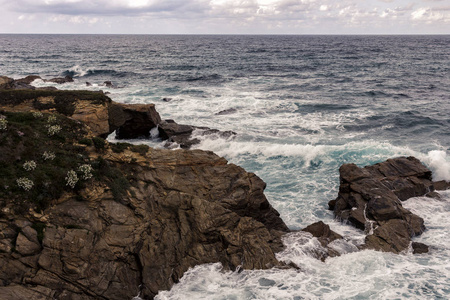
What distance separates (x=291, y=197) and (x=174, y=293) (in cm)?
1200

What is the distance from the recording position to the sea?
1488cm

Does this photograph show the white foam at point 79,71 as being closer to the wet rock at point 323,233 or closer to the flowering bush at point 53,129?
the flowering bush at point 53,129

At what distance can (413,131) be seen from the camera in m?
37.4

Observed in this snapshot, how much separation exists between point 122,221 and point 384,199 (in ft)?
51.7

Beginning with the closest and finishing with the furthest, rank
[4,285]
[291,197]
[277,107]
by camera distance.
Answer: [4,285], [291,197], [277,107]

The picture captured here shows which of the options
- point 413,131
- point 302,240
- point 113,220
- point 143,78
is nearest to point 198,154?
point 113,220

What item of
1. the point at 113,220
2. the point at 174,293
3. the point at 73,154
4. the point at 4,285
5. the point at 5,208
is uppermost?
the point at 73,154

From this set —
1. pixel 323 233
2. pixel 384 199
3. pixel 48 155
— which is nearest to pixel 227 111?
pixel 384 199

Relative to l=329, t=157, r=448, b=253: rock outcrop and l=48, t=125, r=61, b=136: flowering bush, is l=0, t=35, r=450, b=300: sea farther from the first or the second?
l=48, t=125, r=61, b=136: flowering bush

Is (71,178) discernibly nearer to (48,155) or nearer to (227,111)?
(48,155)

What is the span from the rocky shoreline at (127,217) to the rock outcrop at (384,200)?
7 centimetres

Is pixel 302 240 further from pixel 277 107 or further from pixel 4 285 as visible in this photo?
pixel 277 107

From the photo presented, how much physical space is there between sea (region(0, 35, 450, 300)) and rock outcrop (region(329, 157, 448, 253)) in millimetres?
634

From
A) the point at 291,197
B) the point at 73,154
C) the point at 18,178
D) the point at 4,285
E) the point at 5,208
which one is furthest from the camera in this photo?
the point at 291,197
